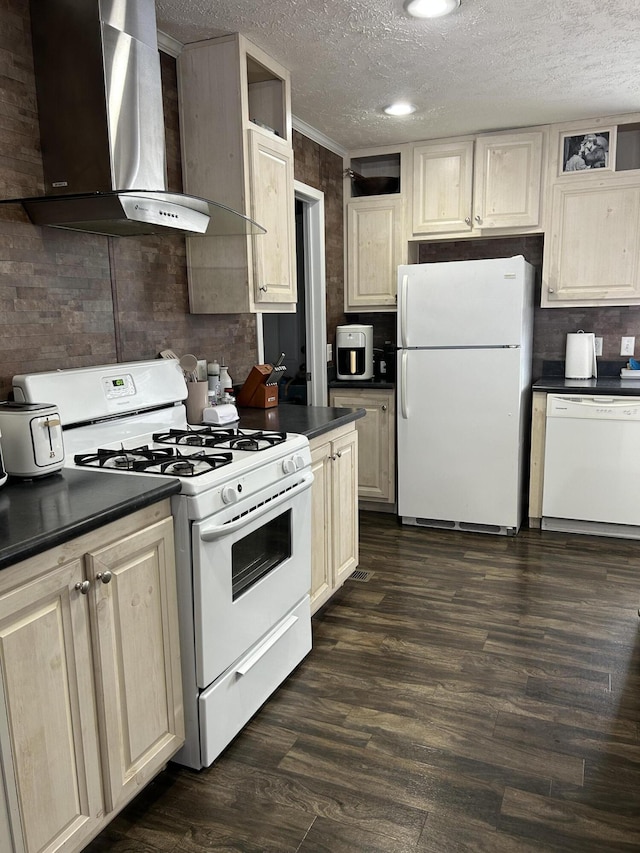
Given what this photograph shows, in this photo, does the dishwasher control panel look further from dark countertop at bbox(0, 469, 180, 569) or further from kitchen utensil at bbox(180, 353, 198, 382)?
dark countertop at bbox(0, 469, 180, 569)

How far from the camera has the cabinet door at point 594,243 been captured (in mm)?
3807

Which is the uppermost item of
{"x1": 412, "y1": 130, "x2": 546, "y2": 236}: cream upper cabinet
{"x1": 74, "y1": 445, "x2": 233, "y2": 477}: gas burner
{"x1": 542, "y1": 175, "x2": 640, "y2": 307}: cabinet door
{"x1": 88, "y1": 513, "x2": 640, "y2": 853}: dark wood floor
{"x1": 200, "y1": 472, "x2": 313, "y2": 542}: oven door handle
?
{"x1": 412, "y1": 130, "x2": 546, "y2": 236}: cream upper cabinet

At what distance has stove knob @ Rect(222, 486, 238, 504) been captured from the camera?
188cm

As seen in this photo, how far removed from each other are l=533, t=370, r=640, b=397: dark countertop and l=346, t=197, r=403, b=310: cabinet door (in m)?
1.18

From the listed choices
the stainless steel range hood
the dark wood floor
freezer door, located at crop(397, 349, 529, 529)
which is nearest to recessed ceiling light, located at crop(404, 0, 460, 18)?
the stainless steel range hood

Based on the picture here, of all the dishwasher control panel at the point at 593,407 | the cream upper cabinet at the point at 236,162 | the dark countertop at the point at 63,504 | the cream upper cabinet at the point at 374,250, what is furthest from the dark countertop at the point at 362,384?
the dark countertop at the point at 63,504

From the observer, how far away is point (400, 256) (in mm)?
4398

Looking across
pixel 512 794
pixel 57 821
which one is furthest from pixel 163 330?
pixel 512 794

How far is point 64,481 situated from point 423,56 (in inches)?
92.5

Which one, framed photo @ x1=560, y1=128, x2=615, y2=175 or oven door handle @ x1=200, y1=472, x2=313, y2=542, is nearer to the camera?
oven door handle @ x1=200, y1=472, x2=313, y2=542

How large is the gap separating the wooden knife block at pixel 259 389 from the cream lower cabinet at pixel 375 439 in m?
1.29

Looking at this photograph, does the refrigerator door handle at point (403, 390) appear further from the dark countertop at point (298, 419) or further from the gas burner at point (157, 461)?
the gas burner at point (157, 461)

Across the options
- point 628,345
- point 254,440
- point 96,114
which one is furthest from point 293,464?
point 628,345

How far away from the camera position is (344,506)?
301 centimetres
